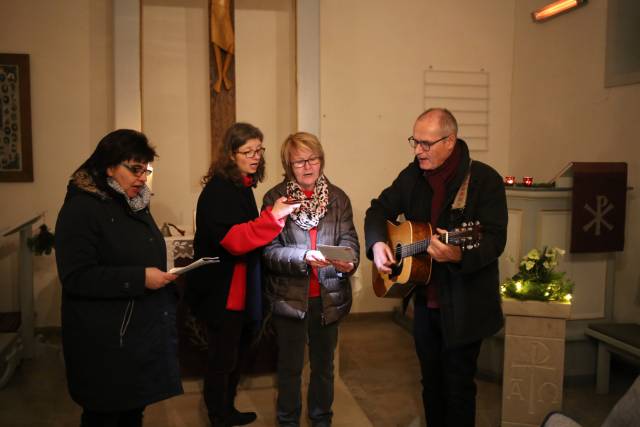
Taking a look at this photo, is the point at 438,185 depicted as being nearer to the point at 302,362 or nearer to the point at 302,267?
the point at 302,267

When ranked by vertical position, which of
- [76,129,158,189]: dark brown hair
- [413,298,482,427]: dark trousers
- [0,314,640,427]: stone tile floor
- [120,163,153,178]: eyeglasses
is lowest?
[0,314,640,427]: stone tile floor

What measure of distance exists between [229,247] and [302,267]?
1.12 feet

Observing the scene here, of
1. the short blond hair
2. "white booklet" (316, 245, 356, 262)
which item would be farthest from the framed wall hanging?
"white booklet" (316, 245, 356, 262)

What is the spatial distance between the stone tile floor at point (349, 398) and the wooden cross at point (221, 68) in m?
1.84

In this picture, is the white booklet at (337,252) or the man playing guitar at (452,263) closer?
the man playing guitar at (452,263)

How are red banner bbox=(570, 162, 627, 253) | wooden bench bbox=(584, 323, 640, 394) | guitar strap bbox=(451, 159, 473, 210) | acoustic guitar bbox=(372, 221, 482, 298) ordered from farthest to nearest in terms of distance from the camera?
red banner bbox=(570, 162, 627, 253) < wooden bench bbox=(584, 323, 640, 394) < guitar strap bbox=(451, 159, 473, 210) < acoustic guitar bbox=(372, 221, 482, 298)

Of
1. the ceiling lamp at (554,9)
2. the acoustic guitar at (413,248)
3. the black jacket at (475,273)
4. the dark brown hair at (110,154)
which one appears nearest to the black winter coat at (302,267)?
the acoustic guitar at (413,248)

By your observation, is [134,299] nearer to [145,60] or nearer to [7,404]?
[7,404]

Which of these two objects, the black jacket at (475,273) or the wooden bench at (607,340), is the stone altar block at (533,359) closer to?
the black jacket at (475,273)

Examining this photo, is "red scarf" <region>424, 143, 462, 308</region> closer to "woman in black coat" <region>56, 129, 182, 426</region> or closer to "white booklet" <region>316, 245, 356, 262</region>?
"white booklet" <region>316, 245, 356, 262</region>

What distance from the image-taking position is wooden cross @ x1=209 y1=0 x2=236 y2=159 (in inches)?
166

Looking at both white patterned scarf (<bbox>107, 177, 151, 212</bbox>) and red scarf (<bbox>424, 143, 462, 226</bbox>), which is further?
red scarf (<bbox>424, 143, 462, 226</bbox>)

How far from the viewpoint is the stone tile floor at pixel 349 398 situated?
10.4ft

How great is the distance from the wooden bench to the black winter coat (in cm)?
176
